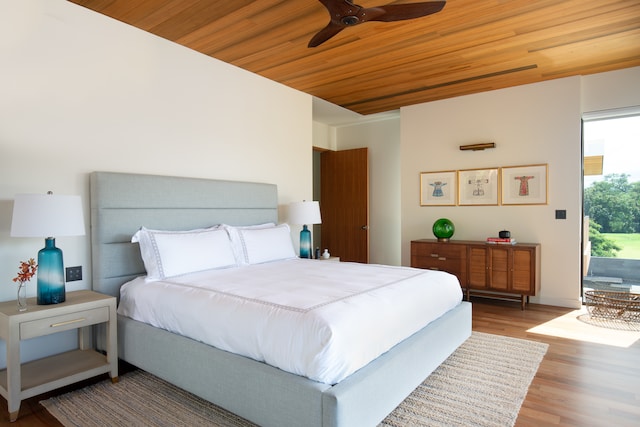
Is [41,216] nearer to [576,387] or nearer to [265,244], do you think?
[265,244]

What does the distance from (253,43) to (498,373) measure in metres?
3.27

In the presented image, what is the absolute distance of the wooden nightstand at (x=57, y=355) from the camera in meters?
2.06

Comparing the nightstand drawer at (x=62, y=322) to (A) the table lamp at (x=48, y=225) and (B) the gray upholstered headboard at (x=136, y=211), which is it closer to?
(A) the table lamp at (x=48, y=225)

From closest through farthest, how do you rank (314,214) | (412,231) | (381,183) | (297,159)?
(314,214) → (297,159) → (412,231) → (381,183)

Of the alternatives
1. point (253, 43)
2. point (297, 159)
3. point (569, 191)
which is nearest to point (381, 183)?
point (297, 159)

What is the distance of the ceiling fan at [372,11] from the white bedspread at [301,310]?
66.7 inches

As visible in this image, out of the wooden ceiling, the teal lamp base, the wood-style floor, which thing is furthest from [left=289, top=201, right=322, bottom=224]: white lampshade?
the wood-style floor

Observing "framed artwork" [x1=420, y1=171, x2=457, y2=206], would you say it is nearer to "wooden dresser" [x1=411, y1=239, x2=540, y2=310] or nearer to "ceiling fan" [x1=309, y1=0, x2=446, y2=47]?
"wooden dresser" [x1=411, y1=239, x2=540, y2=310]

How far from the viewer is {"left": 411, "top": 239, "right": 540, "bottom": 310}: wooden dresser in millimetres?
4234

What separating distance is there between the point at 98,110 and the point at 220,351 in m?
2.10

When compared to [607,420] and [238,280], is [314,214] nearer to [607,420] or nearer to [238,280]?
[238,280]

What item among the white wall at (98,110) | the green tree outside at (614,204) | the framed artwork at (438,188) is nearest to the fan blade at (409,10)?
the white wall at (98,110)

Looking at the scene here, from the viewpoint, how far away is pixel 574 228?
14.3 ft

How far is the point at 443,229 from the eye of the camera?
4.89 m
